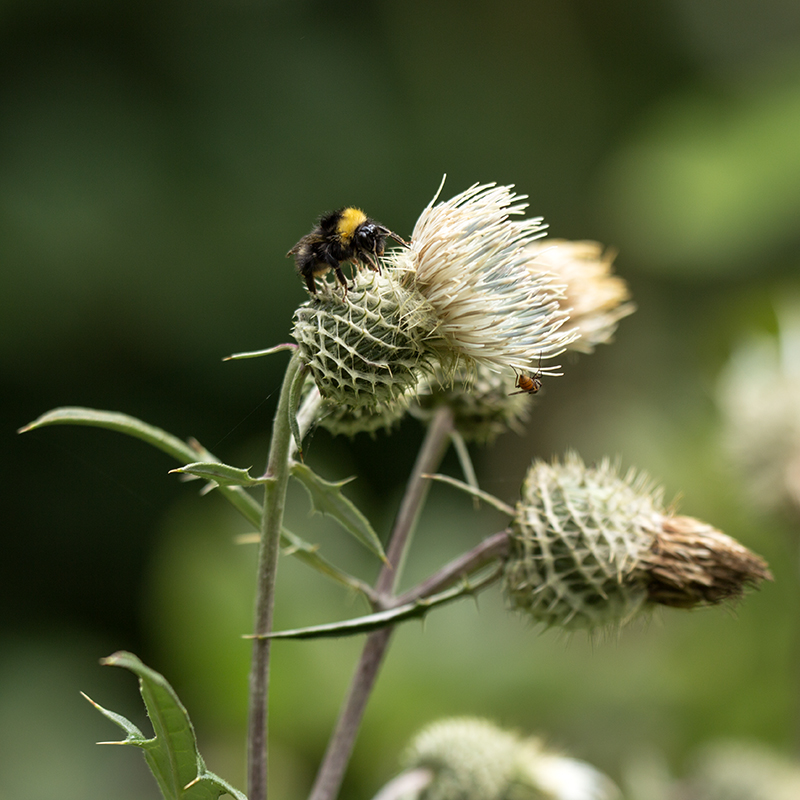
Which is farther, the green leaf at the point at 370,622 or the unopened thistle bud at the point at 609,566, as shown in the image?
the unopened thistle bud at the point at 609,566

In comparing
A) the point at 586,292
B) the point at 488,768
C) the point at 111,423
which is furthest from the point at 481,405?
the point at 488,768

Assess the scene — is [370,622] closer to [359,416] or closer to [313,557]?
[313,557]

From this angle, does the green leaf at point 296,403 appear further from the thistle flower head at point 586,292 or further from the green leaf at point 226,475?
the thistle flower head at point 586,292

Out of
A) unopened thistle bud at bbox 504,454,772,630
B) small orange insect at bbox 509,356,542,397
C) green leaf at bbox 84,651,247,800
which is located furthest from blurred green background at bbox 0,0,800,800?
green leaf at bbox 84,651,247,800

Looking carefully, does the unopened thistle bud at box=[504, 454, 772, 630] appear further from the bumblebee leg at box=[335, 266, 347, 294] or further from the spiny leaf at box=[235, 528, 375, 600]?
the bumblebee leg at box=[335, 266, 347, 294]

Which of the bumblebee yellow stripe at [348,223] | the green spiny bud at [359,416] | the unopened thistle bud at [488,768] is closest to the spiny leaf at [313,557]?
the green spiny bud at [359,416]
